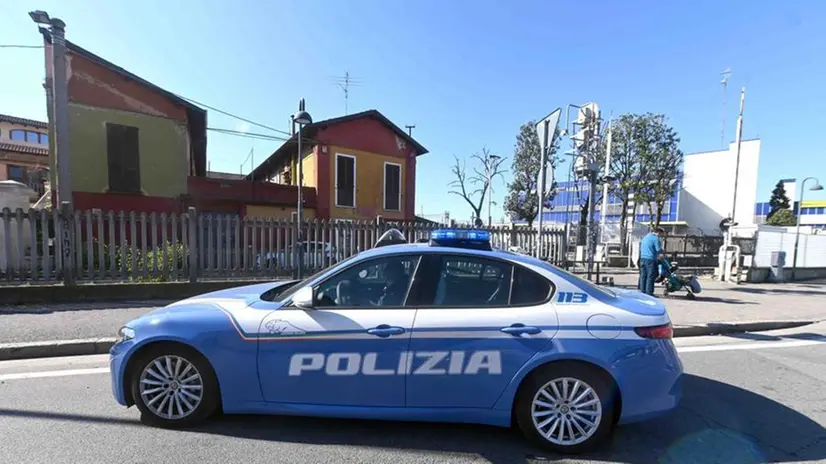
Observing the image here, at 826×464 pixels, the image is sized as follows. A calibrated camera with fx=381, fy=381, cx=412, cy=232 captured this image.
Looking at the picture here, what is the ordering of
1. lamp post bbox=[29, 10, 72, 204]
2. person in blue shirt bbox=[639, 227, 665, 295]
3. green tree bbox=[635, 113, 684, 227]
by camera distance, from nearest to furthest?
lamp post bbox=[29, 10, 72, 204]
person in blue shirt bbox=[639, 227, 665, 295]
green tree bbox=[635, 113, 684, 227]

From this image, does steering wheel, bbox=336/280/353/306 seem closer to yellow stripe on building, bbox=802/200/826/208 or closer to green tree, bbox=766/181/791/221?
green tree, bbox=766/181/791/221

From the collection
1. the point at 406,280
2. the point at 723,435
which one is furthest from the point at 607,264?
the point at 406,280

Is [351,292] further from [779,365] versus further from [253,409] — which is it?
[779,365]

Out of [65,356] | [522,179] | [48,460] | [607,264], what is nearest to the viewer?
[48,460]

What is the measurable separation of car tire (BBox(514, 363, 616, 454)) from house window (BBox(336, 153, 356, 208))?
689 inches

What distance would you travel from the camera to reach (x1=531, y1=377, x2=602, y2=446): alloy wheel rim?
2789 millimetres

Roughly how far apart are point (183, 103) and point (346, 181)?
25.4ft

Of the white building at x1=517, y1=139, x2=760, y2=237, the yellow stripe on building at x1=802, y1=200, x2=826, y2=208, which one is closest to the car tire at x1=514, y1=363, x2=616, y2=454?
the white building at x1=517, y1=139, x2=760, y2=237

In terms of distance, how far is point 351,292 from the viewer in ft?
10.2

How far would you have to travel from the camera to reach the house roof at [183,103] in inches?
552

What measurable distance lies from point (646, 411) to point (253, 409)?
2.94 metres

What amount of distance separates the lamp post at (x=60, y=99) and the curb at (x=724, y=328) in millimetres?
11700

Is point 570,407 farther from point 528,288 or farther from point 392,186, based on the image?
point 392,186

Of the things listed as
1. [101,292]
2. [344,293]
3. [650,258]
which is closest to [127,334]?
[344,293]
